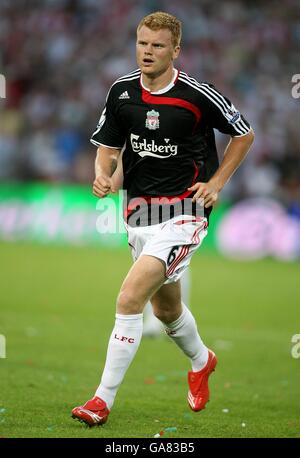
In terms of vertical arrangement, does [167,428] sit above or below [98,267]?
above

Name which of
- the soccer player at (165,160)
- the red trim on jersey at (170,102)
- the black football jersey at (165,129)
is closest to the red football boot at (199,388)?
the soccer player at (165,160)

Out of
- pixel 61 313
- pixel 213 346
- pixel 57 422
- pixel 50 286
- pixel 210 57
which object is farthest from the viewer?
pixel 210 57

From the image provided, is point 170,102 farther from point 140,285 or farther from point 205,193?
point 140,285

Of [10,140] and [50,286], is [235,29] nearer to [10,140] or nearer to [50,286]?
[10,140]

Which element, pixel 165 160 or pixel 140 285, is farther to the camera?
pixel 165 160

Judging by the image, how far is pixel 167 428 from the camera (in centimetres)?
602

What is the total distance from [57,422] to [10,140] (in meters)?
17.0

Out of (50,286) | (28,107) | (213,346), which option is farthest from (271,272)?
(28,107)

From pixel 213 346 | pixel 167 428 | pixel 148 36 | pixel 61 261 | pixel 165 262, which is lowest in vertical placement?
pixel 61 261

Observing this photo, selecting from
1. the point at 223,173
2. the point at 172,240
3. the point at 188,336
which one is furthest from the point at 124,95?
the point at 188,336

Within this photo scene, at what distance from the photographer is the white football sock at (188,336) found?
655 cm

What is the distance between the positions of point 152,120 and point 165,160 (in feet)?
1.00

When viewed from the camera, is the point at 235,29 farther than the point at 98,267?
Yes

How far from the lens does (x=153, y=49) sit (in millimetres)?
6137
